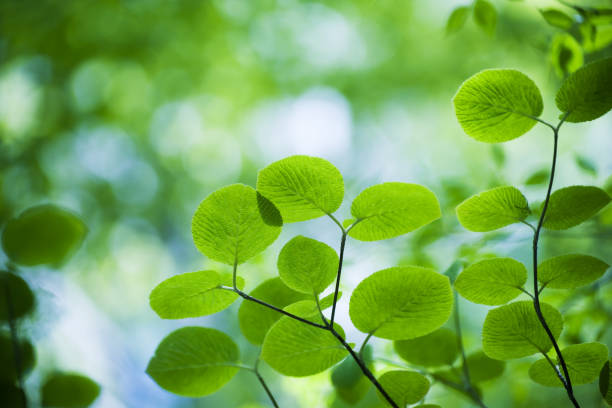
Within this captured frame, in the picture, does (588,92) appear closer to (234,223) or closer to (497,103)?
(497,103)

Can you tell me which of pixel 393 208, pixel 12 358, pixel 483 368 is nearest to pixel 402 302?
pixel 393 208

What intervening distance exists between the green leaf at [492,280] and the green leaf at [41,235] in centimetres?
24

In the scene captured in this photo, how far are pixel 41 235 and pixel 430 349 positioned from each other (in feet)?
0.88

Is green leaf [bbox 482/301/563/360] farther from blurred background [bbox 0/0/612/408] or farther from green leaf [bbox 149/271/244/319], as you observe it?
blurred background [bbox 0/0/612/408]

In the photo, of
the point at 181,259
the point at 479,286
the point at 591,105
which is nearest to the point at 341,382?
the point at 479,286

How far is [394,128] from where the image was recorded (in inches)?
A: 95.6

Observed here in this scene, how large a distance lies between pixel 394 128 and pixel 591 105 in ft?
7.57

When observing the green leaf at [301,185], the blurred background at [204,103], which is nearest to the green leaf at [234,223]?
the green leaf at [301,185]

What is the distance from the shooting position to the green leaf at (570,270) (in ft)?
0.71

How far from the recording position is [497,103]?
0.20m

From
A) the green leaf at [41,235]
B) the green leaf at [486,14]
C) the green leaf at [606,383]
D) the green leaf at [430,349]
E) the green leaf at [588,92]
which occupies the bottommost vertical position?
the green leaf at [430,349]

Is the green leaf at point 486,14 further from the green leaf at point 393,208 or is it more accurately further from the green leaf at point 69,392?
the green leaf at point 69,392

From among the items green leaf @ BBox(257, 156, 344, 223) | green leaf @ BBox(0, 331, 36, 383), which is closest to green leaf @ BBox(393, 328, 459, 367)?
green leaf @ BBox(257, 156, 344, 223)

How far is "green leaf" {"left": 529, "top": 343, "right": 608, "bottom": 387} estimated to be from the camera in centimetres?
21
